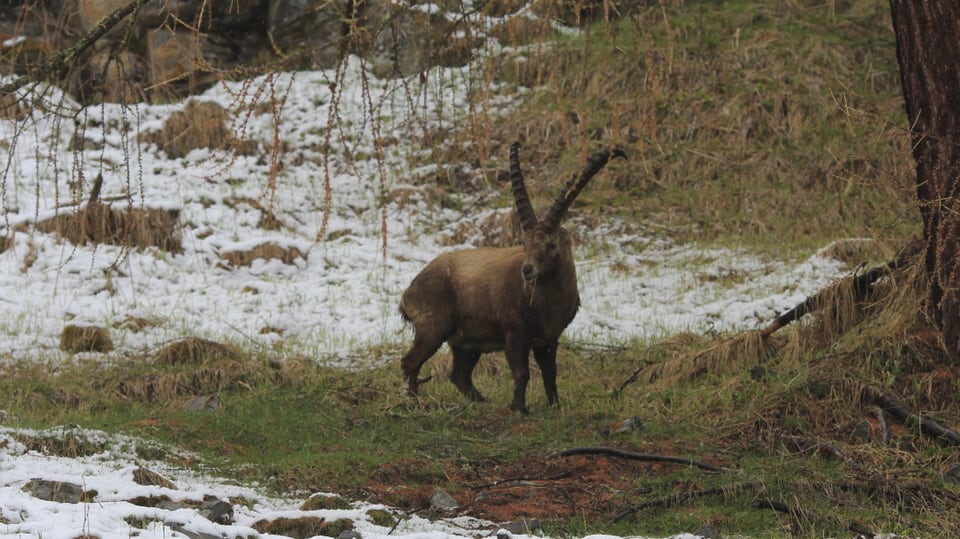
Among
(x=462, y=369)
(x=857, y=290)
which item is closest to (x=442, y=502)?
(x=462, y=369)

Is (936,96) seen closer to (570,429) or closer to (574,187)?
(574,187)

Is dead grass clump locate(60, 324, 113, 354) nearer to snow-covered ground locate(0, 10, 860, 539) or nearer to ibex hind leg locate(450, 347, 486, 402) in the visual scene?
snow-covered ground locate(0, 10, 860, 539)

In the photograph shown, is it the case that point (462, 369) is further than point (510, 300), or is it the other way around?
point (462, 369)

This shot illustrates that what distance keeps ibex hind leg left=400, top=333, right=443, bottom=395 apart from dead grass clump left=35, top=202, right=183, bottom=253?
5535 mm

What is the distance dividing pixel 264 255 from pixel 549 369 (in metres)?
6.29

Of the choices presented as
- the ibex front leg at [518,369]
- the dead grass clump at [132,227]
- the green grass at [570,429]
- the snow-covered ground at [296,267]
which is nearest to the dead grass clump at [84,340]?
the snow-covered ground at [296,267]

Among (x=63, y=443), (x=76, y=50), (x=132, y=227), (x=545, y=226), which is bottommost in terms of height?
(x=63, y=443)

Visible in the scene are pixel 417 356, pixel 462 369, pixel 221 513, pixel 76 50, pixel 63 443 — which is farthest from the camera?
pixel 462 369

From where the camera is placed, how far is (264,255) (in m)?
14.4

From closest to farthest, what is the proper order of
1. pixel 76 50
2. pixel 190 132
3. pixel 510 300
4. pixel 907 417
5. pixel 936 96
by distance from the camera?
1. pixel 76 50
2. pixel 907 417
3. pixel 936 96
4. pixel 510 300
5. pixel 190 132

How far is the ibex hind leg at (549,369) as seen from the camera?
9.09 metres

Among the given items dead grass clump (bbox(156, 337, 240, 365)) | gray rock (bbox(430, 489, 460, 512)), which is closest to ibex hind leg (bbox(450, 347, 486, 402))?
dead grass clump (bbox(156, 337, 240, 365))

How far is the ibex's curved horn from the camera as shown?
27.6 feet

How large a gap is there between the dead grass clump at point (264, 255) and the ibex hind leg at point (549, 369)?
19.9 feet
